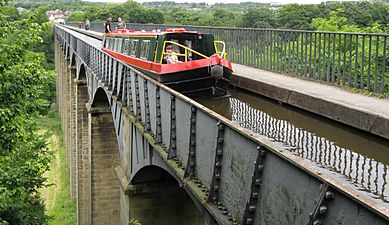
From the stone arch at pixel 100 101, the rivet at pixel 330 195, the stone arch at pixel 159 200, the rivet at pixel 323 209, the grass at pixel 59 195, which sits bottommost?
the grass at pixel 59 195

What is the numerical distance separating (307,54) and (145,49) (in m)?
4.25

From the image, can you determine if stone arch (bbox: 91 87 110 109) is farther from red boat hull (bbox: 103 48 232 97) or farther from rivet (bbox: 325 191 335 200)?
rivet (bbox: 325 191 335 200)

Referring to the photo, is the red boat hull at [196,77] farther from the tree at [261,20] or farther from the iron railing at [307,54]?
the tree at [261,20]

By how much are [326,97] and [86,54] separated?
1474 centimetres

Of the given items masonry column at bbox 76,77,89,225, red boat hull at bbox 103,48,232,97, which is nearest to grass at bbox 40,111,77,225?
masonry column at bbox 76,77,89,225

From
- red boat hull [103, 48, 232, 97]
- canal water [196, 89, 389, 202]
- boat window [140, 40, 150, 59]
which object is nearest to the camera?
canal water [196, 89, 389, 202]

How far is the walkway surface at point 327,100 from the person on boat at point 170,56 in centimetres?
168

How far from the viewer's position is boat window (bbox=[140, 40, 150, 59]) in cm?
1373

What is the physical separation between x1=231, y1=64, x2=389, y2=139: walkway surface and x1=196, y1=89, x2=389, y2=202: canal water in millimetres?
137

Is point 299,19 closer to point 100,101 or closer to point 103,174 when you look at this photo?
point 100,101

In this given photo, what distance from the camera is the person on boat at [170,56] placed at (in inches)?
489

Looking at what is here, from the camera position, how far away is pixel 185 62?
1170 cm

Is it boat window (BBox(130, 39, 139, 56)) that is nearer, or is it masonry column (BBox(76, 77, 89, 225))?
boat window (BBox(130, 39, 139, 56))

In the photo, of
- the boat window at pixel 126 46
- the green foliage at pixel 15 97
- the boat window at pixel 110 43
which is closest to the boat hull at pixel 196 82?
the green foliage at pixel 15 97
